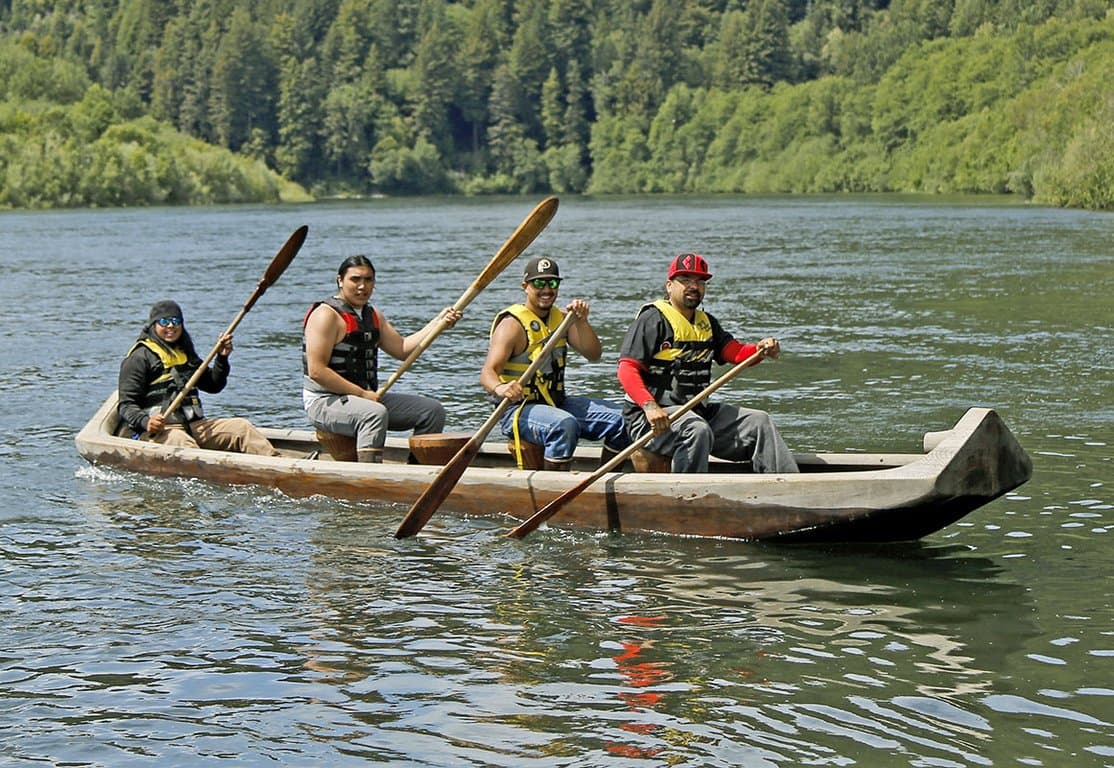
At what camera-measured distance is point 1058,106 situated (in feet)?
197

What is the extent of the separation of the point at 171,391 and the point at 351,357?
68.5 inches

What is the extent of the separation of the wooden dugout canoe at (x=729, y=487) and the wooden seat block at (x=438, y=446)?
1.08ft

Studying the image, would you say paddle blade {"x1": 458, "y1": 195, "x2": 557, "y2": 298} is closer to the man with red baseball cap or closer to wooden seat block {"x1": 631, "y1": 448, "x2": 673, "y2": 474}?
the man with red baseball cap

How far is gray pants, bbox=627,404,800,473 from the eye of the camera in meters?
10.1

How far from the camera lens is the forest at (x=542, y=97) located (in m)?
83.6

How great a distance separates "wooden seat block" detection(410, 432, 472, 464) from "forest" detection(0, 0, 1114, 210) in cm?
4452

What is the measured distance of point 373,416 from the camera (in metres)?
11.5

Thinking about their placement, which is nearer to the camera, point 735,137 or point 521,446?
point 521,446

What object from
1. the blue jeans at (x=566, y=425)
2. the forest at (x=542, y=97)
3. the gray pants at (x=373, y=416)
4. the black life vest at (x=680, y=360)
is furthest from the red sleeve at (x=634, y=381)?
the forest at (x=542, y=97)

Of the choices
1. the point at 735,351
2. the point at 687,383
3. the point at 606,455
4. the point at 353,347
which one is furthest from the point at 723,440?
the point at 353,347

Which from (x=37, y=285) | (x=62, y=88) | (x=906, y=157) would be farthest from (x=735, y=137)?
(x=37, y=285)

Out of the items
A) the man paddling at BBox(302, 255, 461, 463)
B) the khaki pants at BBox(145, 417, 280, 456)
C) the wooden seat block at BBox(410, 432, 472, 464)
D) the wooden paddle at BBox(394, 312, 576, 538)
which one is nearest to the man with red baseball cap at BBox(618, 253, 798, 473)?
the wooden paddle at BBox(394, 312, 576, 538)

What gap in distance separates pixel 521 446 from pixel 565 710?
3.98 m

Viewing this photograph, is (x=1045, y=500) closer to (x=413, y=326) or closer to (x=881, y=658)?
(x=881, y=658)
